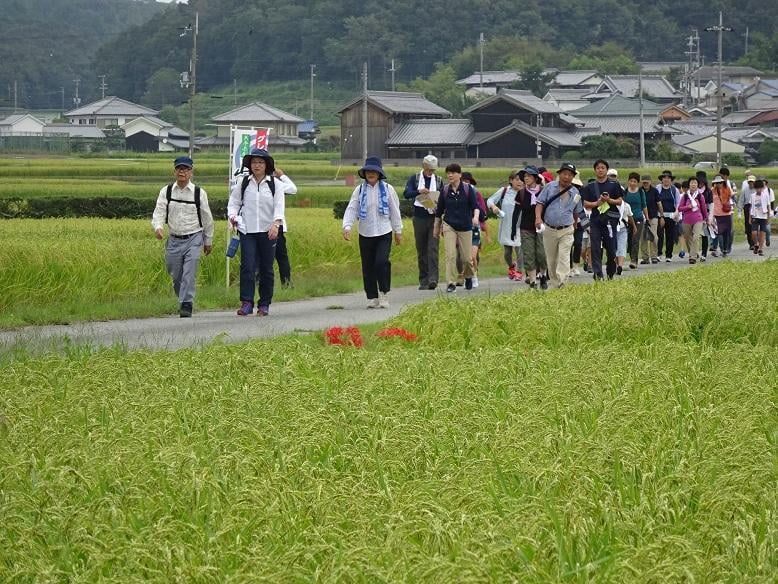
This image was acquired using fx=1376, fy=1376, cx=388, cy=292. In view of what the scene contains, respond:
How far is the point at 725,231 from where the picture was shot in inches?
1020

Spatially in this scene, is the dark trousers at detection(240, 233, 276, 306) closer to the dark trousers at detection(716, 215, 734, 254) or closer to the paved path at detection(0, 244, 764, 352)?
the paved path at detection(0, 244, 764, 352)

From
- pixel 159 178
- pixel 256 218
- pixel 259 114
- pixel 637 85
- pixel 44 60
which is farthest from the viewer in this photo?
pixel 44 60

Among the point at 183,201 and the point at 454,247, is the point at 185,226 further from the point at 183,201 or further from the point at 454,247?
the point at 454,247

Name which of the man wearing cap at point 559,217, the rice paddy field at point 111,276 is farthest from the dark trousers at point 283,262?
the man wearing cap at point 559,217

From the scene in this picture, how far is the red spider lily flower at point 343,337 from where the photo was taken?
33.8 feet

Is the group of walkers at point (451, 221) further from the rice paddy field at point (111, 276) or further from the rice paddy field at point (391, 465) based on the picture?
the rice paddy field at point (391, 465)

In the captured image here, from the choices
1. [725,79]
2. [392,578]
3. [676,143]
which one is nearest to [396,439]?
[392,578]

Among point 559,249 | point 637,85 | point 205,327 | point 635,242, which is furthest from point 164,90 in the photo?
point 205,327

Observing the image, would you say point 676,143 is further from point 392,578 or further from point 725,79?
point 392,578

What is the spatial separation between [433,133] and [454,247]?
5198 cm

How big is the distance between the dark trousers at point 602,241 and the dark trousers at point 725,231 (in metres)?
7.63

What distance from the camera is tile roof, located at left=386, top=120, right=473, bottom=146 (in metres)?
68.3

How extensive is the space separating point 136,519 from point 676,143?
73074 mm

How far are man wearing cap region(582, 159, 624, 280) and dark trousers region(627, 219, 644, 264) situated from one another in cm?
377
